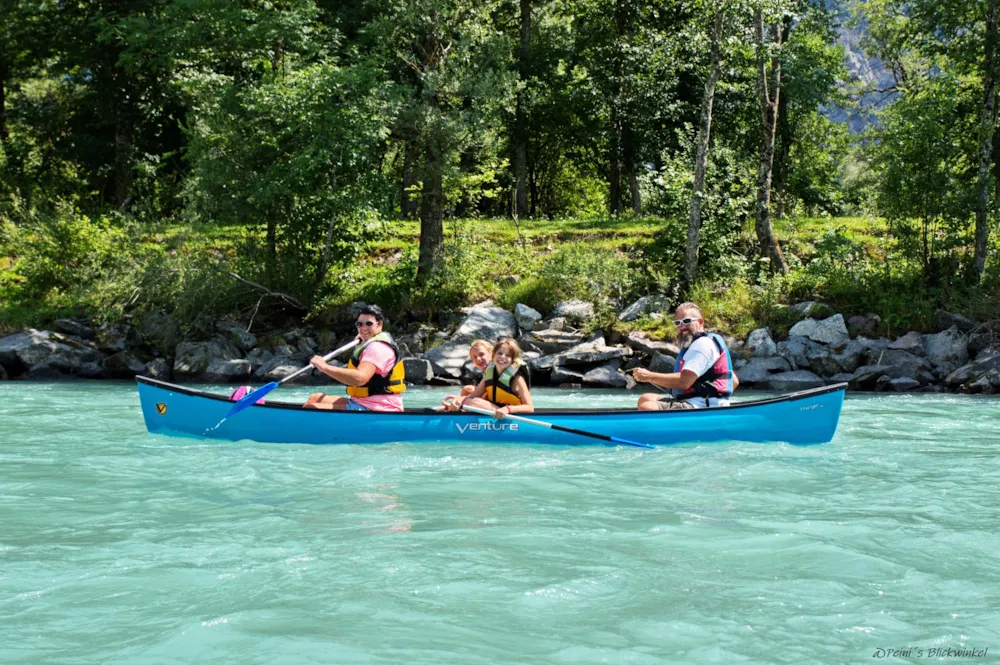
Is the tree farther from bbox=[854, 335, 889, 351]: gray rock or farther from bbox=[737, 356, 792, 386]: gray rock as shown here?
bbox=[854, 335, 889, 351]: gray rock

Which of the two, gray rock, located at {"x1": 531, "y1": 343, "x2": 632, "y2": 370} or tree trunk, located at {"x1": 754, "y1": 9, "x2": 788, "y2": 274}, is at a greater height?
tree trunk, located at {"x1": 754, "y1": 9, "x2": 788, "y2": 274}

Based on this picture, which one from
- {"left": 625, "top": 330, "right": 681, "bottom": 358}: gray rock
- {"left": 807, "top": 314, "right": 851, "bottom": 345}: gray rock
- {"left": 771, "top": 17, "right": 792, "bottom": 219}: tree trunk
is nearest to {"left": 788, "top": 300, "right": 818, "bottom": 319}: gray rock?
{"left": 807, "top": 314, "right": 851, "bottom": 345}: gray rock

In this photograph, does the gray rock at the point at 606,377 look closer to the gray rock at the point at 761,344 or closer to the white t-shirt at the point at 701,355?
the gray rock at the point at 761,344

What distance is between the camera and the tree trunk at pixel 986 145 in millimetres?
15992

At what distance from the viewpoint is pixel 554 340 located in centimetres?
1656

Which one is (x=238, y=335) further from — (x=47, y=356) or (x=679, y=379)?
(x=679, y=379)

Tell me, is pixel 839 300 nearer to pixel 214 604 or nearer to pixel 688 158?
pixel 688 158

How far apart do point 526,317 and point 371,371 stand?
8756 mm

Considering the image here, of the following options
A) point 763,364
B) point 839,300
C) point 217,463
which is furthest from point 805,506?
point 839,300

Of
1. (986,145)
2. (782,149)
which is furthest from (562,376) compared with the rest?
(782,149)

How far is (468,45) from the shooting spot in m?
18.7

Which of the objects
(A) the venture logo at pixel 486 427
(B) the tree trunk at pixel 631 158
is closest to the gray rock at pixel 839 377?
(A) the venture logo at pixel 486 427

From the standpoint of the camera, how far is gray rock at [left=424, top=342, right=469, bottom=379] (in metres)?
16.1

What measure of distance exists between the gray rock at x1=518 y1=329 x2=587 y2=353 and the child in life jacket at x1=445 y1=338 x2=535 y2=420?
7475 millimetres
